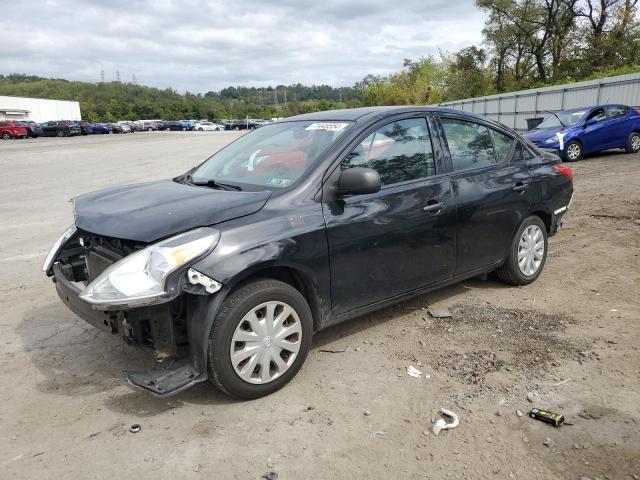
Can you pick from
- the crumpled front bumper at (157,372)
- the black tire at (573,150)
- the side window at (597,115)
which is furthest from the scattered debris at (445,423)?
the side window at (597,115)

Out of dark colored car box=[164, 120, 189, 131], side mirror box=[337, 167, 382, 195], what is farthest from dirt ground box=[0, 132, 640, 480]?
dark colored car box=[164, 120, 189, 131]

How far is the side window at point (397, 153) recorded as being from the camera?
3.87m

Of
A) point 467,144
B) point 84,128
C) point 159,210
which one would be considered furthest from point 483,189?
point 84,128

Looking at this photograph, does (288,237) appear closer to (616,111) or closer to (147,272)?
(147,272)

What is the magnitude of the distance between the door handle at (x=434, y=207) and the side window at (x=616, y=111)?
1339cm

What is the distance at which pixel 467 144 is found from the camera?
4.61 meters

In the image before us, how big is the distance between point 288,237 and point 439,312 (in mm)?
1907

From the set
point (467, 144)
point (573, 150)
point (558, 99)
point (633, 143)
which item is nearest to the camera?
point (467, 144)

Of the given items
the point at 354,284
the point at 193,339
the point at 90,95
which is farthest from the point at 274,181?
the point at 90,95

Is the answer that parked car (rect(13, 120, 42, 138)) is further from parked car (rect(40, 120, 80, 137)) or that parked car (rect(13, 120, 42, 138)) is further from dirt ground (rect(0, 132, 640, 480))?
dirt ground (rect(0, 132, 640, 480))

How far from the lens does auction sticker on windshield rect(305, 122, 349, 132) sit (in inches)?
156

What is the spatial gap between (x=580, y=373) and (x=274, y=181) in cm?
240

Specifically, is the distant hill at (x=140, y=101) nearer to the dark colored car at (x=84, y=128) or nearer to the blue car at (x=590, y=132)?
the dark colored car at (x=84, y=128)

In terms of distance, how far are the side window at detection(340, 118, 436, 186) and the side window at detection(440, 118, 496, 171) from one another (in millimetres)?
→ 264
